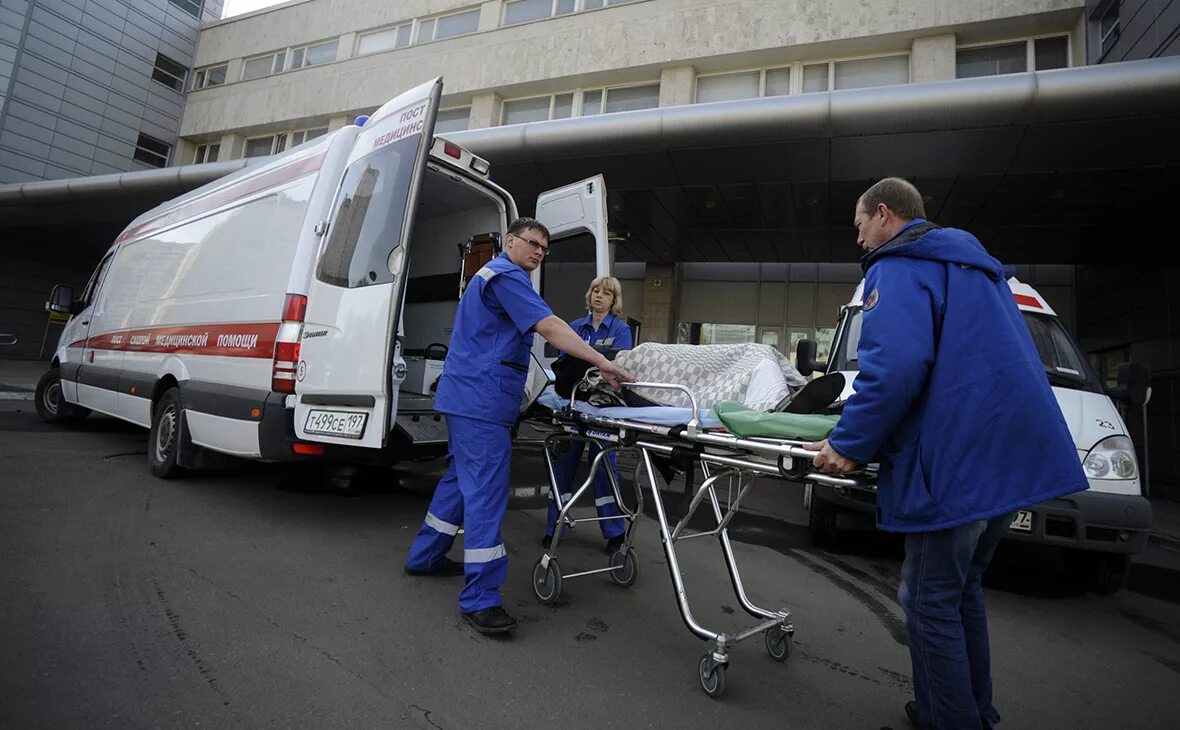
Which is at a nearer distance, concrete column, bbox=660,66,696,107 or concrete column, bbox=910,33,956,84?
concrete column, bbox=910,33,956,84


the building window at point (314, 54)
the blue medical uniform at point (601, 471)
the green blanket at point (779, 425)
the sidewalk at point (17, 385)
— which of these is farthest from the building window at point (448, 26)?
the green blanket at point (779, 425)

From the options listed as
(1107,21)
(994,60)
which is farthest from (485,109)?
(1107,21)

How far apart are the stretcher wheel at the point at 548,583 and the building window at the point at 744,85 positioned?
12013 mm

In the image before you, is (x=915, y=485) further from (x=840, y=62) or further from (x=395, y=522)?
(x=840, y=62)

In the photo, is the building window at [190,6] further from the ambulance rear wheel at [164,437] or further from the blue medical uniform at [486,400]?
the blue medical uniform at [486,400]

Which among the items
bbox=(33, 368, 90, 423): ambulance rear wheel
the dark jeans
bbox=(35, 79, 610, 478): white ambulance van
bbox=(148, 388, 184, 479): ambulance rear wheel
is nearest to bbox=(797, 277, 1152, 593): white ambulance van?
the dark jeans

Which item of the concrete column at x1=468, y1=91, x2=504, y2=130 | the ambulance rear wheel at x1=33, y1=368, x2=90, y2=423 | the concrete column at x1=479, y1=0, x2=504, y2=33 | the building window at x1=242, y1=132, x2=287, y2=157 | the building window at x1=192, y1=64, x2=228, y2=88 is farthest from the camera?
the building window at x1=192, y1=64, x2=228, y2=88

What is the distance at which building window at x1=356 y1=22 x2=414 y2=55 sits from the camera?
16.7 meters

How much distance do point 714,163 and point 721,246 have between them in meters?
3.76

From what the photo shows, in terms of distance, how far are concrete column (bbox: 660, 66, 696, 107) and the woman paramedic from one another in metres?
9.83

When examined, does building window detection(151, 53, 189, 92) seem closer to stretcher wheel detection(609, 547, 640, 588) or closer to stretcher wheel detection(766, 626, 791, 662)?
stretcher wheel detection(609, 547, 640, 588)

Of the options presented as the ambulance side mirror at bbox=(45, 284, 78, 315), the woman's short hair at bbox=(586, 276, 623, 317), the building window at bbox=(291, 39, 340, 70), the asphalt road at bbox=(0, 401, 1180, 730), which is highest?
the building window at bbox=(291, 39, 340, 70)

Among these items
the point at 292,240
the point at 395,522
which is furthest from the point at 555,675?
the point at 292,240

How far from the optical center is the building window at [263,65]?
1927 centimetres
